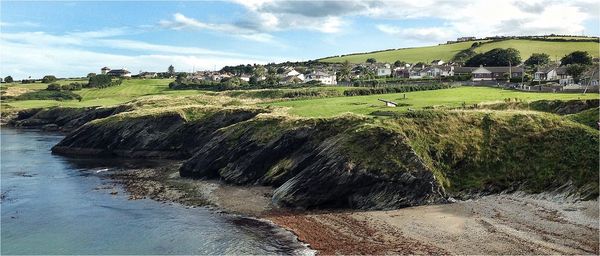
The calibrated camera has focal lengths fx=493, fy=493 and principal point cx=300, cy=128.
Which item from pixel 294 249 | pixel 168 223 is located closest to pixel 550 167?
pixel 294 249

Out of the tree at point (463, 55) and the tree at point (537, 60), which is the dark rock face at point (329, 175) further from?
the tree at point (463, 55)

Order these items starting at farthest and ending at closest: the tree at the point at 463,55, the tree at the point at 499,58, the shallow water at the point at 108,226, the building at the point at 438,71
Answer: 1. the tree at the point at 463,55
2. the tree at the point at 499,58
3. the building at the point at 438,71
4. the shallow water at the point at 108,226

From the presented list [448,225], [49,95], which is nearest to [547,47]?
[448,225]

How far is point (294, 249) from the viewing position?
32.6 m

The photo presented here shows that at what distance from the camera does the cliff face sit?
138 feet

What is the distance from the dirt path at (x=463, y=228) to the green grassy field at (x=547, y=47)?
131 m

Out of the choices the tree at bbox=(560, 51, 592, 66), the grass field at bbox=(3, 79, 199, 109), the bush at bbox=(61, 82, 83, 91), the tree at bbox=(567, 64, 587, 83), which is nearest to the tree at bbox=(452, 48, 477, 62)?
the tree at bbox=(560, 51, 592, 66)

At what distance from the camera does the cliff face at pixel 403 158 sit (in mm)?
41969

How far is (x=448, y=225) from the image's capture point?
3553cm

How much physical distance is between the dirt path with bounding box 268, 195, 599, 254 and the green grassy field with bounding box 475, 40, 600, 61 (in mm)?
130618

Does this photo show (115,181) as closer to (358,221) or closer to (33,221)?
(33,221)

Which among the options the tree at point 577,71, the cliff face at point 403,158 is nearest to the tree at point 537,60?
the tree at point 577,71

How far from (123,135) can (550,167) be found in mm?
63742

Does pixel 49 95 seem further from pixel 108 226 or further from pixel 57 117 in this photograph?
pixel 108 226
